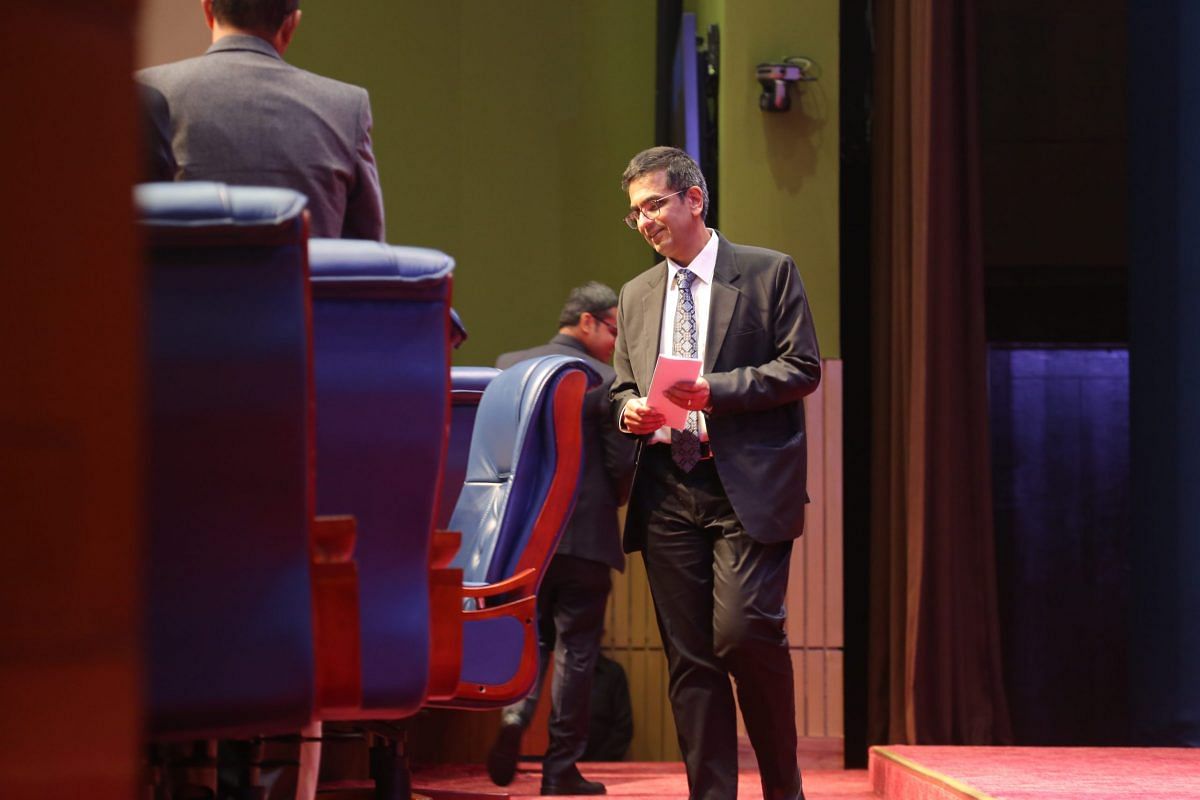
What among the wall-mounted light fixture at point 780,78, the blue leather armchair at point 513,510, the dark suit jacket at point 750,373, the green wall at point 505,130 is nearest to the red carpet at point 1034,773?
the dark suit jacket at point 750,373

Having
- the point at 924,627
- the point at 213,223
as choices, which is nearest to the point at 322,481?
the point at 213,223

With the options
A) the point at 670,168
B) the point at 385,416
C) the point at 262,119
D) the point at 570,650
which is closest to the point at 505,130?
the point at 570,650

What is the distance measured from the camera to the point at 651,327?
2.98 metres

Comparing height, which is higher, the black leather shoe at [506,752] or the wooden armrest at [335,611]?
the wooden armrest at [335,611]

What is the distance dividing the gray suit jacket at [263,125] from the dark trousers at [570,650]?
2331mm

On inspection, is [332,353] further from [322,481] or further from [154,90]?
[154,90]

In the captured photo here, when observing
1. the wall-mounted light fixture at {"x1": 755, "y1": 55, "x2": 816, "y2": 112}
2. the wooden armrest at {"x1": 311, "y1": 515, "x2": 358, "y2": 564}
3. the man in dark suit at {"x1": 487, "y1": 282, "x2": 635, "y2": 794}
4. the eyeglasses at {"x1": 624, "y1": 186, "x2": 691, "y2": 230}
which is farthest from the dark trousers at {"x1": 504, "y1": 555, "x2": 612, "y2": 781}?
the wooden armrest at {"x1": 311, "y1": 515, "x2": 358, "y2": 564}

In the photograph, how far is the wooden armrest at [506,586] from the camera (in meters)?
2.62

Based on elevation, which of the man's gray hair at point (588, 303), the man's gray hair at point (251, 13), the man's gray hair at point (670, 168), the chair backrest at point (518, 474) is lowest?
the chair backrest at point (518, 474)

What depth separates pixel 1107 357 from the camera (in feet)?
24.9

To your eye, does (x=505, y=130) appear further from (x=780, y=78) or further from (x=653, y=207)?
(x=653, y=207)

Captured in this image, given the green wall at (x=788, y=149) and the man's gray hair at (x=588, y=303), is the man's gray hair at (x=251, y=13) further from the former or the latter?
the green wall at (x=788, y=149)

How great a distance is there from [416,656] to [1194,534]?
3.67 metres

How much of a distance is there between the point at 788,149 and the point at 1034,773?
240 cm
